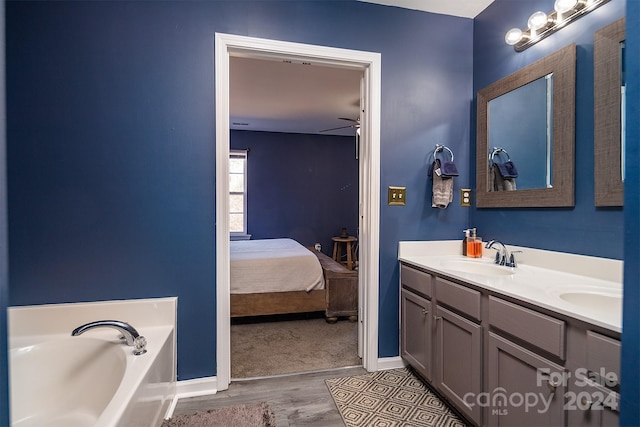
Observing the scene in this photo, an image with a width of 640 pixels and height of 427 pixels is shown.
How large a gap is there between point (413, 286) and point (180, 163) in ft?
5.58

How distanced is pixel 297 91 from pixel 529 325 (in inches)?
127

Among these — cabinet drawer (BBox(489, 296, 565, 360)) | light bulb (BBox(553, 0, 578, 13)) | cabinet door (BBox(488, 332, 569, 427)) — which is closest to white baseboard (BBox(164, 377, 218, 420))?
cabinet door (BBox(488, 332, 569, 427))

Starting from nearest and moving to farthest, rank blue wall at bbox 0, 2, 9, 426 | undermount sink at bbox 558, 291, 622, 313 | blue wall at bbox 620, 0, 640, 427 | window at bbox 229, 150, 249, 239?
blue wall at bbox 0, 2, 9, 426 → blue wall at bbox 620, 0, 640, 427 → undermount sink at bbox 558, 291, 622, 313 → window at bbox 229, 150, 249, 239

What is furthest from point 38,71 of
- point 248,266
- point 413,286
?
point 413,286

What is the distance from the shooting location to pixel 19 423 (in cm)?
147

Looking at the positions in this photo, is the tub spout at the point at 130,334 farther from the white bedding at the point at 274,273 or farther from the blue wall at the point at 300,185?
the blue wall at the point at 300,185

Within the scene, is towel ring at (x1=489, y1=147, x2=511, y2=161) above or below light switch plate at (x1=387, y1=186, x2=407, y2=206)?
above

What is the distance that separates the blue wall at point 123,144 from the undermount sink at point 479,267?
1.59 meters

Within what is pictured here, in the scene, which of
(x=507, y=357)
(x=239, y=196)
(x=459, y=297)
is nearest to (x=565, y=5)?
(x=459, y=297)

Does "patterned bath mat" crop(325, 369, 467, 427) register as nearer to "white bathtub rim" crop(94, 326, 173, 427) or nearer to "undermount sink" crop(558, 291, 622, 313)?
"undermount sink" crop(558, 291, 622, 313)

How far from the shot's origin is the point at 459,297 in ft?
5.31

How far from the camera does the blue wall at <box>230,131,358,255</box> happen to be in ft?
18.5

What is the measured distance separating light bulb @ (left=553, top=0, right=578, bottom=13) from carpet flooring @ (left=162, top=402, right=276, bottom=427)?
2.64 metres

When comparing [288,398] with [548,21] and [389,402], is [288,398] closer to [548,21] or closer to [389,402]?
[389,402]
